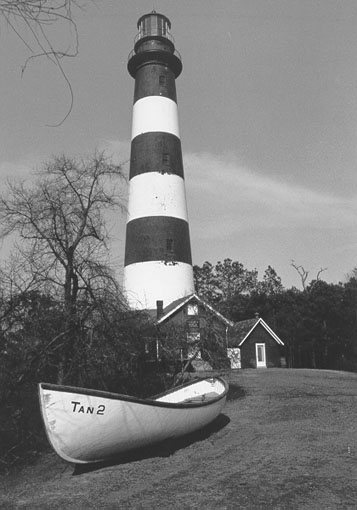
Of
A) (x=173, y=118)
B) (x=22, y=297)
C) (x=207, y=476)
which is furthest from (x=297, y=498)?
(x=173, y=118)

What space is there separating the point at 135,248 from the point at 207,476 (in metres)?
18.3

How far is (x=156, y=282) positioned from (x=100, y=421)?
16.6 metres

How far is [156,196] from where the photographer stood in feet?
84.7

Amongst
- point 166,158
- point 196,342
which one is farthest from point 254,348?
point 196,342

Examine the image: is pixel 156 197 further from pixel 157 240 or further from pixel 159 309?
pixel 159 309

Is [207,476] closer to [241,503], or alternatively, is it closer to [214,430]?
[241,503]

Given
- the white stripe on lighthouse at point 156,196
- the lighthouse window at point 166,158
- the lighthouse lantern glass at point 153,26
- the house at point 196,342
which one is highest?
the lighthouse lantern glass at point 153,26

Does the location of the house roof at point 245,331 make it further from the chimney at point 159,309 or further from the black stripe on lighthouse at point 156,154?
the black stripe on lighthouse at point 156,154

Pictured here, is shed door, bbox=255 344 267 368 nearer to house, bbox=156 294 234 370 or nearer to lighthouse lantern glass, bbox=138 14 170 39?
house, bbox=156 294 234 370

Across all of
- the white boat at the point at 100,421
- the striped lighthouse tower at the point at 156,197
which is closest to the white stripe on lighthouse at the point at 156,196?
the striped lighthouse tower at the point at 156,197

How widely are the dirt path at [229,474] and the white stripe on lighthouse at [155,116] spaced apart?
Result: 17.9 meters

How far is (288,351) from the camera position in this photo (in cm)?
4500

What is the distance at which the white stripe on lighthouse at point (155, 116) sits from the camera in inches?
1053

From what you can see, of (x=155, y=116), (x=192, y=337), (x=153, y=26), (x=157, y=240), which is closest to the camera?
(x=192, y=337)
